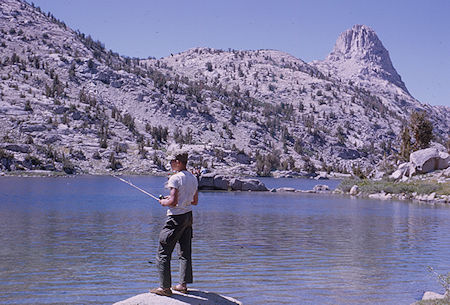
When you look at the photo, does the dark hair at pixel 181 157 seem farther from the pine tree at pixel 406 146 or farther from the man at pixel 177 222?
the pine tree at pixel 406 146

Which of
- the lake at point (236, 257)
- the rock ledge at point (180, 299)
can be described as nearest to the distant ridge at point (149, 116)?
the lake at point (236, 257)

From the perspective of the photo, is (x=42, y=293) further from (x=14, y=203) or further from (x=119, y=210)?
(x=14, y=203)

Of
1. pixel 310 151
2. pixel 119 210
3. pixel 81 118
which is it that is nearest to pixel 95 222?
pixel 119 210

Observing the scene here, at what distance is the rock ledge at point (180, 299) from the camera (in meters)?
8.51

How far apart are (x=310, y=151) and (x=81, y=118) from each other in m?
Result: 59.5

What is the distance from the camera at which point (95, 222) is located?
974 inches

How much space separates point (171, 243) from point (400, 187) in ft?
159

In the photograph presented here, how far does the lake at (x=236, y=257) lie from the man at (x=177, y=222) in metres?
2.08

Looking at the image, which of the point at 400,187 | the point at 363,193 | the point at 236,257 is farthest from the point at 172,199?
the point at 363,193

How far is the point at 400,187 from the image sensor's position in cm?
5353

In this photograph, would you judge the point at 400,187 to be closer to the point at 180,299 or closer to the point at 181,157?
the point at 181,157

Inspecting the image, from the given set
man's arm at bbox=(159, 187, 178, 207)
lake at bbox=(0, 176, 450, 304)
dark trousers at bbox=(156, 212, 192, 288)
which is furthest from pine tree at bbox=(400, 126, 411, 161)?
man's arm at bbox=(159, 187, 178, 207)

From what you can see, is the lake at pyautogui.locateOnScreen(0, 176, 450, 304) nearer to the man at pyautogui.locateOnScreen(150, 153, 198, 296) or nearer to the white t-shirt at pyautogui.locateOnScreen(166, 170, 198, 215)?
the man at pyautogui.locateOnScreen(150, 153, 198, 296)

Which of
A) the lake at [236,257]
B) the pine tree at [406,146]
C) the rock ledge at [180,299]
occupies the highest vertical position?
the pine tree at [406,146]
